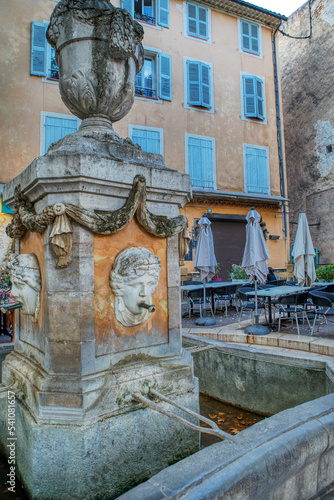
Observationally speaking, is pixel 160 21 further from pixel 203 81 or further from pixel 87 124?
pixel 87 124

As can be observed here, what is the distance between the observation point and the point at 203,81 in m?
13.6

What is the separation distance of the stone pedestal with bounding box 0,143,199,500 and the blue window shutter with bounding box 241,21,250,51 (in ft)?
49.4

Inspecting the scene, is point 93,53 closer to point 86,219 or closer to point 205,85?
point 86,219

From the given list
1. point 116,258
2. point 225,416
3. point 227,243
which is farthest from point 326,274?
point 116,258

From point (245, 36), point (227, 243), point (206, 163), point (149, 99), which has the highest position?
point (245, 36)

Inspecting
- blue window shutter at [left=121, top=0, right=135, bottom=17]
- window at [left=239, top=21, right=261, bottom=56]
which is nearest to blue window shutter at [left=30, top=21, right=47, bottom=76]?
blue window shutter at [left=121, top=0, right=135, bottom=17]

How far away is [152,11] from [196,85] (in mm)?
3124

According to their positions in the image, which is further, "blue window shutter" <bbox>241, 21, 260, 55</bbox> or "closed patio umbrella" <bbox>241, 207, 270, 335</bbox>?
"blue window shutter" <bbox>241, 21, 260, 55</bbox>

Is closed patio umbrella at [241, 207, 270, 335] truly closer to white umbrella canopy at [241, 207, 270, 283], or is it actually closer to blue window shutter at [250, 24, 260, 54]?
white umbrella canopy at [241, 207, 270, 283]

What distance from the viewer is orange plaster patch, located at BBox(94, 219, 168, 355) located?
216 cm

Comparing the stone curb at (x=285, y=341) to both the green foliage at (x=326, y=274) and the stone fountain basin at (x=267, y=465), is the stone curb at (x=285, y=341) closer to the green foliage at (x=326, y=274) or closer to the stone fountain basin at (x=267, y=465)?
the stone fountain basin at (x=267, y=465)

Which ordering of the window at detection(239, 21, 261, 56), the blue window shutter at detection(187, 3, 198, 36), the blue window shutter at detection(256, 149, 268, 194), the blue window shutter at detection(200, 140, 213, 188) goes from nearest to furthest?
the blue window shutter at detection(200, 140, 213, 188), the blue window shutter at detection(187, 3, 198, 36), the blue window shutter at detection(256, 149, 268, 194), the window at detection(239, 21, 261, 56)

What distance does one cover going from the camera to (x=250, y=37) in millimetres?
14914

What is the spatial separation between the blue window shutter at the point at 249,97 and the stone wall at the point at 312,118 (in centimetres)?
383
